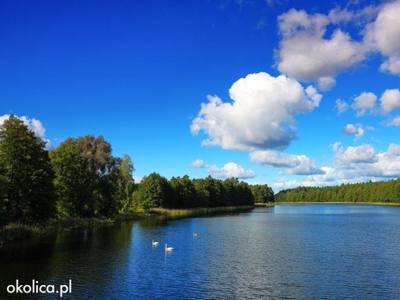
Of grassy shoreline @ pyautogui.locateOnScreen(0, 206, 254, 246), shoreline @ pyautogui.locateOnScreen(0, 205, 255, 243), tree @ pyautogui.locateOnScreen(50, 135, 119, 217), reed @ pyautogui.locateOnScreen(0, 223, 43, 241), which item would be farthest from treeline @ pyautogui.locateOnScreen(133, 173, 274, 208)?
reed @ pyautogui.locateOnScreen(0, 223, 43, 241)

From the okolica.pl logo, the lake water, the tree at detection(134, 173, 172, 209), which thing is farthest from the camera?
the tree at detection(134, 173, 172, 209)

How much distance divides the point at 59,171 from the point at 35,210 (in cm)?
1648

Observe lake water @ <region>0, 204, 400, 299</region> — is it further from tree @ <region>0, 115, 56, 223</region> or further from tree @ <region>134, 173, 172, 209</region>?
tree @ <region>134, 173, 172, 209</region>

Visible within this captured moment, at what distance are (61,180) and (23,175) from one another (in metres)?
17.3

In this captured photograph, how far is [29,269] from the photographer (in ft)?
113

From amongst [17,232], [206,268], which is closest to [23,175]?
[17,232]

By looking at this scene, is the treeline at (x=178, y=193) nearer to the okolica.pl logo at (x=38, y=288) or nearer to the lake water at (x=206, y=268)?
the lake water at (x=206, y=268)

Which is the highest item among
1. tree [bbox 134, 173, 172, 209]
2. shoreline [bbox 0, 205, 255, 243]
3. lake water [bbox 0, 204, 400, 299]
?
tree [bbox 134, 173, 172, 209]

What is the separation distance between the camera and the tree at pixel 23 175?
54406 millimetres

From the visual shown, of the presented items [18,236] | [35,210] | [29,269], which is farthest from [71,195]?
[29,269]

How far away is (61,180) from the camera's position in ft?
239

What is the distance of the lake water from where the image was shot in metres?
29.1

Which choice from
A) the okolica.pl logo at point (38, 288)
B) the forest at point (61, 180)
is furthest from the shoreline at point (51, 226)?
the okolica.pl logo at point (38, 288)

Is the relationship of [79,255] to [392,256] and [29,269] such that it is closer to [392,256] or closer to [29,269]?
[29,269]
